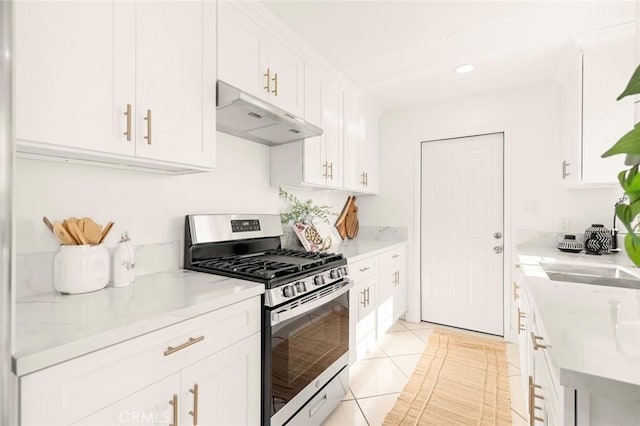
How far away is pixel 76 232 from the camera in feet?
4.02

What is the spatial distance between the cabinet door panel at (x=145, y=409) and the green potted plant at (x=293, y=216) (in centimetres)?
162

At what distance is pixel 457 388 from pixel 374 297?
880 mm

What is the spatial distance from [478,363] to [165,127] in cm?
285

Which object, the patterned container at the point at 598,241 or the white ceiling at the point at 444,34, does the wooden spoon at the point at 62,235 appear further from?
the patterned container at the point at 598,241

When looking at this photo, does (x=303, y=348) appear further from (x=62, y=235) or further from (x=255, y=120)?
(x=255, y=120)

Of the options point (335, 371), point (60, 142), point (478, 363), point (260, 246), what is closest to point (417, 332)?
point (478, 363)

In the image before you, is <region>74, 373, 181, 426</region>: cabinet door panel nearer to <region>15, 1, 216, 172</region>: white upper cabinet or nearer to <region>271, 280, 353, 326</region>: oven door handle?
<region>271, 280, 353, 326</region>: oven door handle

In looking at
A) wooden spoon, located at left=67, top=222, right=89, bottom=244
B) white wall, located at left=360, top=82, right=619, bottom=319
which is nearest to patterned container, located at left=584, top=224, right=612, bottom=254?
white wall, located at left=360, top=82, right=619, bottom=319

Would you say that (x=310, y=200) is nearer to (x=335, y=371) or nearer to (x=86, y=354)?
(x=335, y=371)

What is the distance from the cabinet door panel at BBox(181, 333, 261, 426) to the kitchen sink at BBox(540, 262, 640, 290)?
1.63 meters

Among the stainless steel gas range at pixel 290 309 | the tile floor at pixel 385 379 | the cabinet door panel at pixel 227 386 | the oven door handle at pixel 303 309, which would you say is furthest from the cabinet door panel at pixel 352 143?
the cabinet door panel at pixel 227 386

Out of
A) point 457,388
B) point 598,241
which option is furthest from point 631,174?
point 598,241

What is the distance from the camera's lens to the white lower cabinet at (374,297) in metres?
2.36

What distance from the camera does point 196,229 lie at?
178cm
